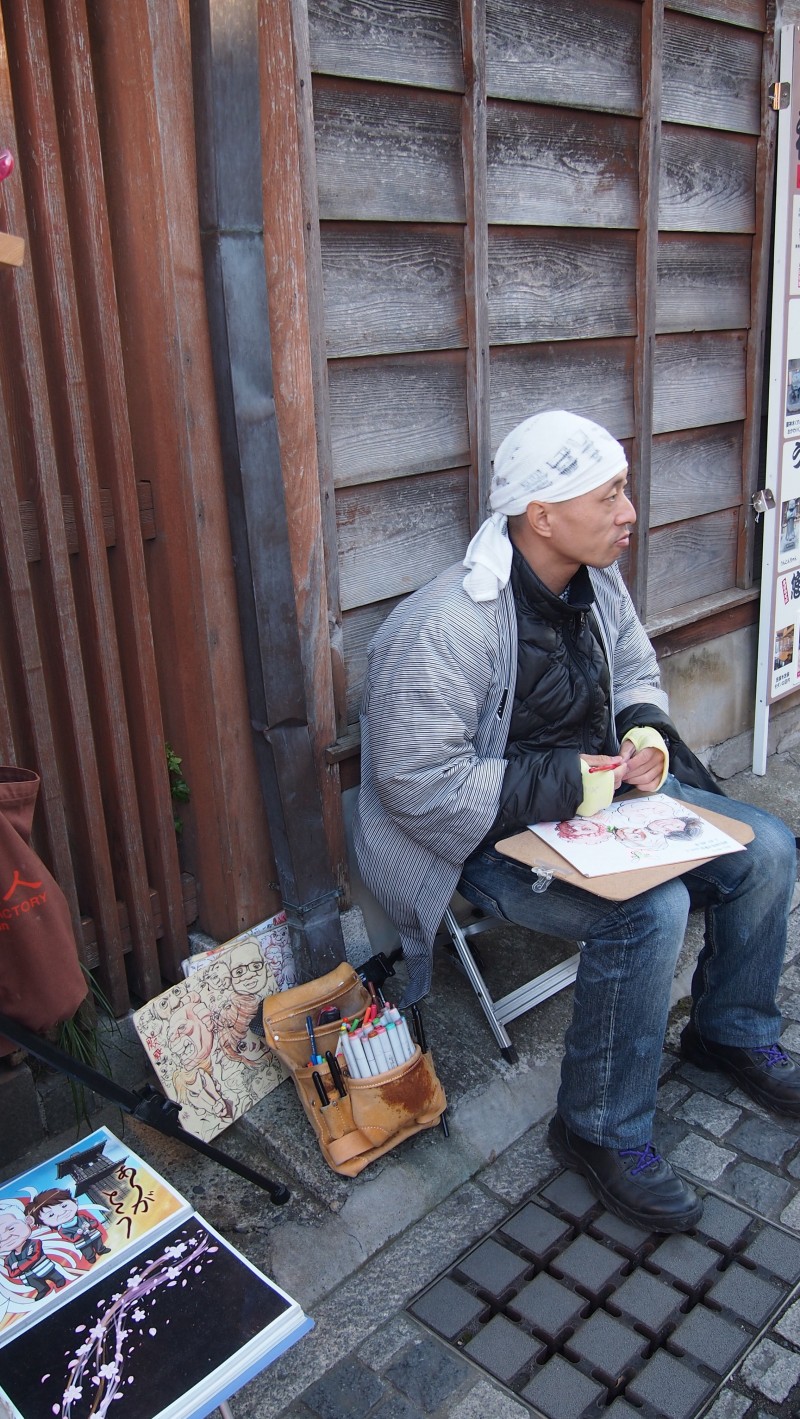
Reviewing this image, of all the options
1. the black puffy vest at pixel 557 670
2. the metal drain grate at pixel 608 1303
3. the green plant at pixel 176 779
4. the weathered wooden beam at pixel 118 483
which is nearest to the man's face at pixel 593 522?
the black puffy vest at pixel 557 670

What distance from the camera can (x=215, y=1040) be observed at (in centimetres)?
291

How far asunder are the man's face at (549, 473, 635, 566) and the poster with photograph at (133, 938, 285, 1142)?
138 centimetres

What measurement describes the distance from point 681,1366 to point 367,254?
2853 mm

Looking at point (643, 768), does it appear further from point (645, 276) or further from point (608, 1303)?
point (645, 276)

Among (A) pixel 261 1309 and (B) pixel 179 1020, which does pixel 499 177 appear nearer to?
(B) pixel 179 1020

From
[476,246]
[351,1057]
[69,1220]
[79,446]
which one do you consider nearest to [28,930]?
[69,1220]

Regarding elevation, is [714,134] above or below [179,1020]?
above

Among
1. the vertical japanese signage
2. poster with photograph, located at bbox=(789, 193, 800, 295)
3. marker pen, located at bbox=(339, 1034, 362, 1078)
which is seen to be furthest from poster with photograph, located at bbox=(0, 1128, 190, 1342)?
poster with photograph, located at bbox=(789, 193, 800, 295)

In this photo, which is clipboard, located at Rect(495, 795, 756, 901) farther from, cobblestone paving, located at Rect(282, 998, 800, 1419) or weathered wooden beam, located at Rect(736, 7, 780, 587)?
weathered wooden beam, located at Rect(736, 7, 780, 587)

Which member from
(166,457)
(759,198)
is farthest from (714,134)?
(166,457)

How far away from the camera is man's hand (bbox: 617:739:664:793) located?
301 centimetres

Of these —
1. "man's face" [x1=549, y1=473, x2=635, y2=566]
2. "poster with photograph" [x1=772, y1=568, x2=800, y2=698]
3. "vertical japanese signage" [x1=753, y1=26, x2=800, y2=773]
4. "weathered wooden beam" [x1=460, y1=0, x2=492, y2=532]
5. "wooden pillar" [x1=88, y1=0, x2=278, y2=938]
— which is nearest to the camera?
"wooden pillar" [x1=88, y1=0, x2=278, y2=938]

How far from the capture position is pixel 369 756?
119 inches

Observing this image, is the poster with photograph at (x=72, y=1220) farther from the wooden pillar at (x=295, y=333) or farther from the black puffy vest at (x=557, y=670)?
the black puffy vest at (x=557, y=670)
